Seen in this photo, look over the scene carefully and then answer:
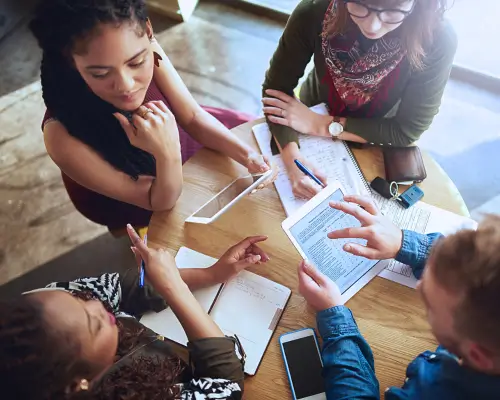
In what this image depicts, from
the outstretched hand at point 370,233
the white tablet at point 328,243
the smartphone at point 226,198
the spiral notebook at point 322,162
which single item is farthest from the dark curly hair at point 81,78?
the outstretched hand at point 370,233

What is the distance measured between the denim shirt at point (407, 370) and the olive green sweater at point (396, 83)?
1.03ft

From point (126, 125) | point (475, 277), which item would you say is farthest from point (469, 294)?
point (126, 125)

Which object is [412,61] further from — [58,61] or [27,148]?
[27,148]

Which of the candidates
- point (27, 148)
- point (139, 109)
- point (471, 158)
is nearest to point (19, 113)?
point (27, 148)

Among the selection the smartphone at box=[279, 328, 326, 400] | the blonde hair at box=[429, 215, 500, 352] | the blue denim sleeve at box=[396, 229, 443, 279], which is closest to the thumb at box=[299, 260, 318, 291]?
the smartphone at box=[279, 328, 326, 400]

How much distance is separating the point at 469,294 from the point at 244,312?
1.67ft

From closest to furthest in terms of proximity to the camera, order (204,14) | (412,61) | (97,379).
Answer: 1. (97,379)
2. (412,61)
3. (204,14)

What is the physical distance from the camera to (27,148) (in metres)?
2.15

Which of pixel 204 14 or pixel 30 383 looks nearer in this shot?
pixel 30 383

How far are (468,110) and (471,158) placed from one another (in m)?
0.25

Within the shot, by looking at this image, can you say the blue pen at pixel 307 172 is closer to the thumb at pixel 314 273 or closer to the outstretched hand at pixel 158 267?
the thumb at pixel 314 273

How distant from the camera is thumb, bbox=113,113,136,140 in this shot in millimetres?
1159

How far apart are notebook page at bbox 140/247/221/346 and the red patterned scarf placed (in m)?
0.58

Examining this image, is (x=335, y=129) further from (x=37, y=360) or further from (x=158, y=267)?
(x=37, y=360)
